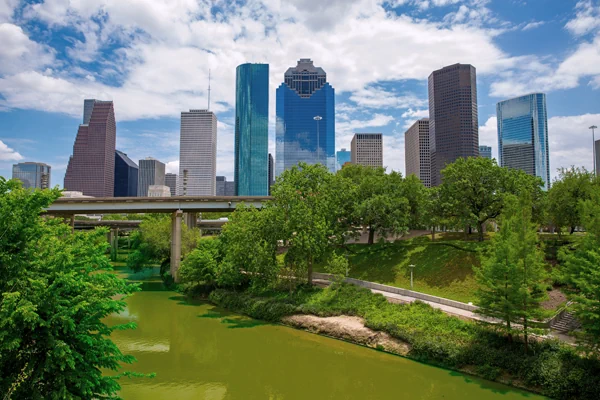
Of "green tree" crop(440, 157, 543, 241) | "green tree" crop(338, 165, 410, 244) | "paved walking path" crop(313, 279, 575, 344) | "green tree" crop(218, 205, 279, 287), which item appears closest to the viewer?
"paved walking path" crop(313, 279, 575, 344)

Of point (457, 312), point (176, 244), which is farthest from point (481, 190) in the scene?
point (176, 244)

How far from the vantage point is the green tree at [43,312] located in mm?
10117

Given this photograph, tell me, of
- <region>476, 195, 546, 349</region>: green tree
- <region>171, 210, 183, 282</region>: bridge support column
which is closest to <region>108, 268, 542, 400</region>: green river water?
<region>476, 195, 546, 349</region>: green tree

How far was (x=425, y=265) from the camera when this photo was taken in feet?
125

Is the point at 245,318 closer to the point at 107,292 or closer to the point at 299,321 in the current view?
the point at 299,321

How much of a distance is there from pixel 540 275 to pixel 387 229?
23550 mm

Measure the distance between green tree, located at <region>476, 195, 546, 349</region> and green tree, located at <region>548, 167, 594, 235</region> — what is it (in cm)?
1686

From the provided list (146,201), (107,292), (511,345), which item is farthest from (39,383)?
(146,201)

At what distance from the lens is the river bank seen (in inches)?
773

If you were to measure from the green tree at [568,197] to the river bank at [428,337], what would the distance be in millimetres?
17816

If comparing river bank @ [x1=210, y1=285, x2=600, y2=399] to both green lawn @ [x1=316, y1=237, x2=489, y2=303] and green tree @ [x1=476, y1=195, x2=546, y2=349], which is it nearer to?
green tree @ [x1=476, y1=195, x2=546, y2=349]

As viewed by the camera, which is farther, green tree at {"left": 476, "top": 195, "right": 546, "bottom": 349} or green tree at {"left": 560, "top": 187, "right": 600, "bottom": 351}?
green tree at {"left": 476, "top": 195, "right": 546, "bottom": 349}

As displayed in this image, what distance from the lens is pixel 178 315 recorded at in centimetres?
3662

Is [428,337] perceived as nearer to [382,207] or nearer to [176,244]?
[382,207]
